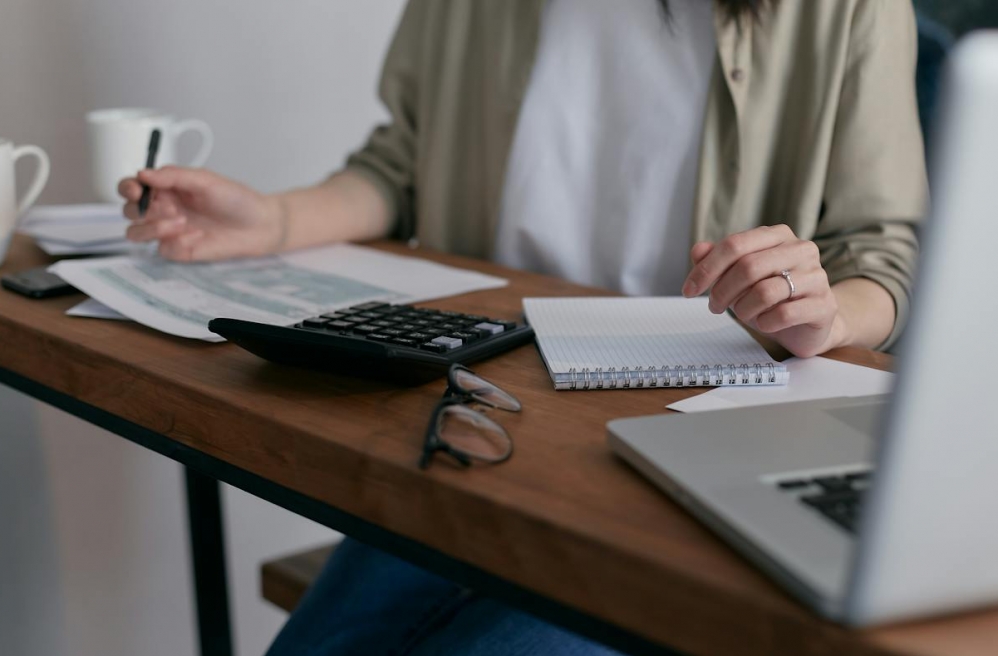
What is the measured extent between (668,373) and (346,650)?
14.3 inches

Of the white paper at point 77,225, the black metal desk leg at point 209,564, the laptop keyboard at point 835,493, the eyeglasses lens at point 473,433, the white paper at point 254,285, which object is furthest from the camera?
the black metal desk leg at point 209,564

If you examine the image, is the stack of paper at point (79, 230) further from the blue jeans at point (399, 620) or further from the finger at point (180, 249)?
the blue jeans at point (399, 620)

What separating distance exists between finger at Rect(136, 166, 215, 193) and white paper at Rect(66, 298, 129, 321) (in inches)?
5.9

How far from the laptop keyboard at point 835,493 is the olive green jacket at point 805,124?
1.43 ft

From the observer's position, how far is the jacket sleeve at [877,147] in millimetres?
869

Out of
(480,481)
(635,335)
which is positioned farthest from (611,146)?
(480,481)

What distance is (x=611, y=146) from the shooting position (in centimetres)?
105

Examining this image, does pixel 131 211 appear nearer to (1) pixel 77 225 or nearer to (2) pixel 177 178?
(2) pixel 177 178

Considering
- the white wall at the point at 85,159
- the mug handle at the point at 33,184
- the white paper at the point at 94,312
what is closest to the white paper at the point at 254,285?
the white paper at the point at 94,312

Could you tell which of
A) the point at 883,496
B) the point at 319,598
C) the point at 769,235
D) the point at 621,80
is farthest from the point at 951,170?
the point at 621,80

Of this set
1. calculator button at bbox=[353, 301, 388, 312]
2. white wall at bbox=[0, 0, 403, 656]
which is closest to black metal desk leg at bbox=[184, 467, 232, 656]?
white wall at bbox=[0, 0, 403, 656]

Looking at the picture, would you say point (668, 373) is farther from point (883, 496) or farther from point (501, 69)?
point (501, 69)

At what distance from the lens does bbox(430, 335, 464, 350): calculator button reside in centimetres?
63

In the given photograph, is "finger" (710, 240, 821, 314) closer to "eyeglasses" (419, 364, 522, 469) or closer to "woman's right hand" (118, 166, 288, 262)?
"eyeglasses" (419, 364, 522, 469)
